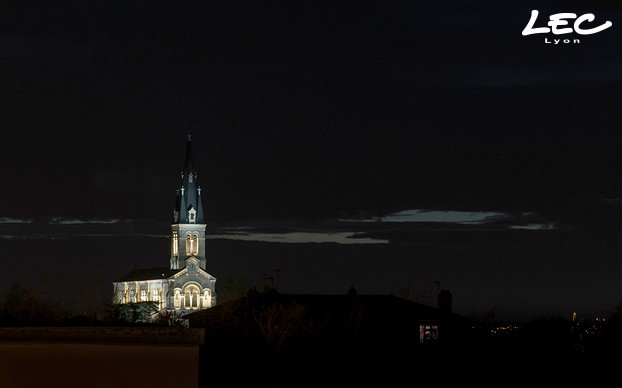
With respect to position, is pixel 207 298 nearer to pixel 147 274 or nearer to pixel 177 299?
pixel 177 299

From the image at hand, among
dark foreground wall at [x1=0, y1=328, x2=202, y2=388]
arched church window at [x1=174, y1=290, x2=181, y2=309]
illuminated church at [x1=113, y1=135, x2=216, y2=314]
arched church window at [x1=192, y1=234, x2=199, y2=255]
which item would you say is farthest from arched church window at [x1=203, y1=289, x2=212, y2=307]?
dark foreground wall at [x1=0, y1=328, x2=202, y2=388]

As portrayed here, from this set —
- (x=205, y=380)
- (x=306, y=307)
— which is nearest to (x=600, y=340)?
(x=306, y=307)

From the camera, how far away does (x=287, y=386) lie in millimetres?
40406

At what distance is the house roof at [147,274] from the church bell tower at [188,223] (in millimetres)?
1917

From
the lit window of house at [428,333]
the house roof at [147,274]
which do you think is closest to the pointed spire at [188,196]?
the house roof at [147,274]

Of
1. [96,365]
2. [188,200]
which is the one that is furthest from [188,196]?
[96,365]

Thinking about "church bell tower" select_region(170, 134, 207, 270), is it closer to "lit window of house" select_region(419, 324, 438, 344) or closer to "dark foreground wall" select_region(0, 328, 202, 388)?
"lit window of house" select_region(419, 324, 438, 344)

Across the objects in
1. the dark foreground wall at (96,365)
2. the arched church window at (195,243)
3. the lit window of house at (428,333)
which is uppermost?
the arched church window at (195,243)

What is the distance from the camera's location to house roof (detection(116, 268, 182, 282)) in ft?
477

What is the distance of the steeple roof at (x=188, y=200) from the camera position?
148000mm

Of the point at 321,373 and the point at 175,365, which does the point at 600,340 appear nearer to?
the point at 321,373

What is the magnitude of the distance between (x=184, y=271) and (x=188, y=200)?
1056 cm

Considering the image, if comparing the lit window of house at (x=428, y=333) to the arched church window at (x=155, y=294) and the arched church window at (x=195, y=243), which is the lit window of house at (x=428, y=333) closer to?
the arched church window at (x=155, y=294)

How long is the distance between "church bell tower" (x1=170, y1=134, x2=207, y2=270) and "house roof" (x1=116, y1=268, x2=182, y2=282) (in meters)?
1.92
